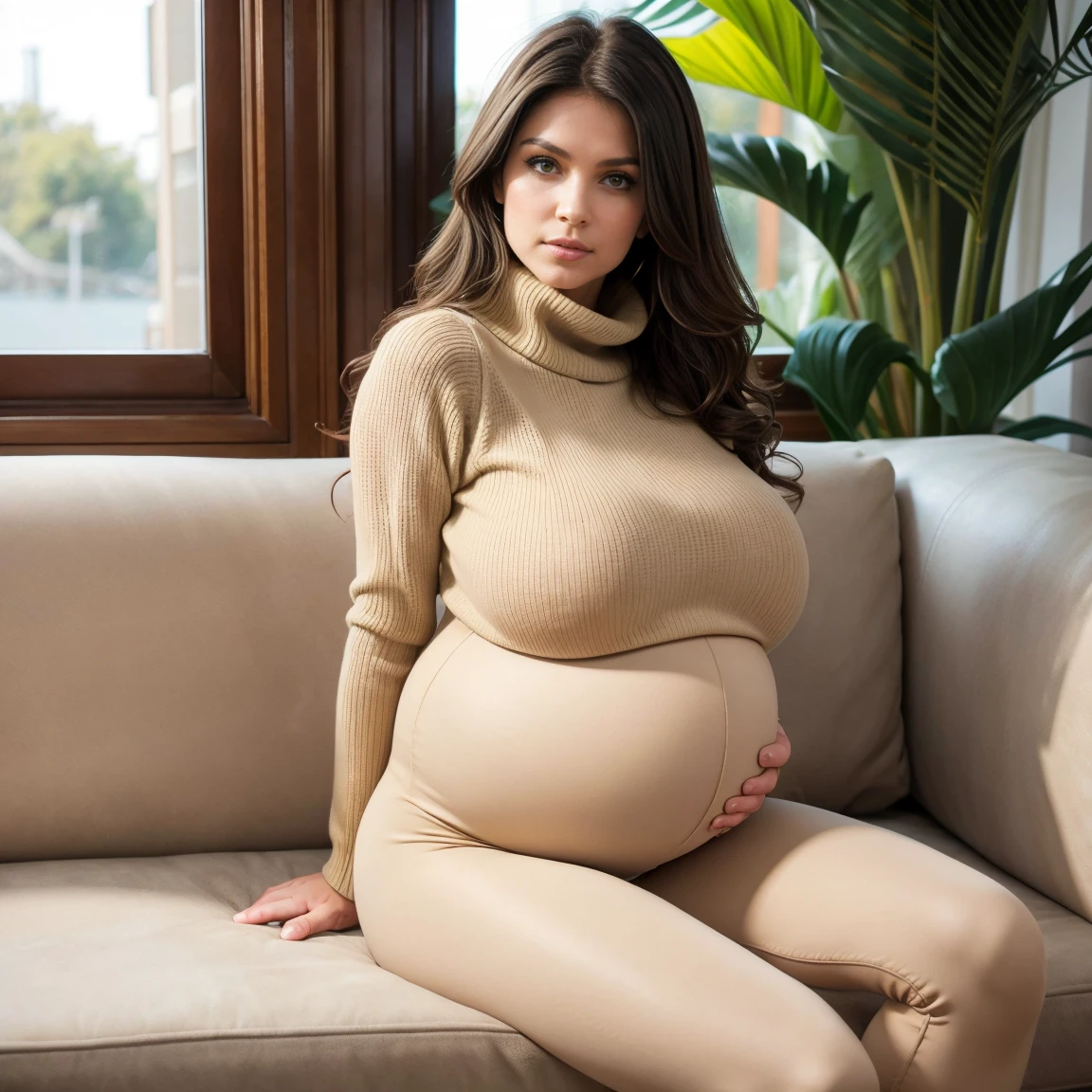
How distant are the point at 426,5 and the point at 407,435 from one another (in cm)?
113

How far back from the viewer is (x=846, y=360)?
187cm

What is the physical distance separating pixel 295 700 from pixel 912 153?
1.30 m

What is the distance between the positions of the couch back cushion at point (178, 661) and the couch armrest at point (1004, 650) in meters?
0.13

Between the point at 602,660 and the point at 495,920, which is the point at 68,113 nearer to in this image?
the point at 602,660

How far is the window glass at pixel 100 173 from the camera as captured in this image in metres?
2.00

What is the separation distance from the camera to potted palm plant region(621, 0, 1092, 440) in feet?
5.98

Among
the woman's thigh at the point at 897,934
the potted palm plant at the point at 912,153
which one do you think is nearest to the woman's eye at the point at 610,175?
the potted palm plant at the point at 912,153

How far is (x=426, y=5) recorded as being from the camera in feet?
6.79

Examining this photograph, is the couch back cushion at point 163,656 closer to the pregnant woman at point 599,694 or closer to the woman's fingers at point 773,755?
the pregnant woman at point 599,694

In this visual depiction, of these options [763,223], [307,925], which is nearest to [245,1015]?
[307,925]

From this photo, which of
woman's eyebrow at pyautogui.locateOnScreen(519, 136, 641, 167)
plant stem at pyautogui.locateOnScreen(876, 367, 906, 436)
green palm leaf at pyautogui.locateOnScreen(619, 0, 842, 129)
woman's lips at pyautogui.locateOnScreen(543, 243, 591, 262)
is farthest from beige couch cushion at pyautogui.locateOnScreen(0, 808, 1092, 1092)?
green palm leaf at pyautogui.locateOnScreen(619, 0, 842, 129)

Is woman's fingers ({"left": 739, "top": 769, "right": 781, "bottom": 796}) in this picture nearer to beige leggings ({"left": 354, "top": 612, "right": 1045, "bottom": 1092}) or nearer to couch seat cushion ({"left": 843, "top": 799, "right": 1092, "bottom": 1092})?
beige leggings ({"left": 354, "top": 612, "right": 1045, "bottom": 1092})

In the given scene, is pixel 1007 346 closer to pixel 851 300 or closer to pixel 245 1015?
pixel 851 300

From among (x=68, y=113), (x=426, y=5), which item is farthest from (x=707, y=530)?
(x=68, y=113)
